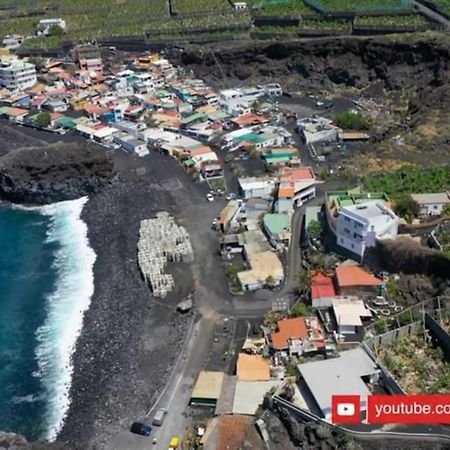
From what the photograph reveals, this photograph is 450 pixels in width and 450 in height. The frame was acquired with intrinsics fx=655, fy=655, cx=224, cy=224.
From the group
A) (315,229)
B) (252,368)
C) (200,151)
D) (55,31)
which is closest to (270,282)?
(315,229)

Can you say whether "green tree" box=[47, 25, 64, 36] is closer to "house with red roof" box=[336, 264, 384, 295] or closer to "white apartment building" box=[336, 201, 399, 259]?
"white apartment building" box=[336, 201, 399, 259]

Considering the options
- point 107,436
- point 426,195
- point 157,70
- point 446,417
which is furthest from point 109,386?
point 157,70

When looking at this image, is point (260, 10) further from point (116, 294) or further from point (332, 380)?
point (332, 380)

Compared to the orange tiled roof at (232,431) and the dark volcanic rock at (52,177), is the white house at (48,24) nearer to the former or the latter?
the dark volcanic rock at (52,177)

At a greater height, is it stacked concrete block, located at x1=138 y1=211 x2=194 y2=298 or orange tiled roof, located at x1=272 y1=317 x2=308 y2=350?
orange tiled roof, located at x1=272 y1=317 x2=308 y2=350

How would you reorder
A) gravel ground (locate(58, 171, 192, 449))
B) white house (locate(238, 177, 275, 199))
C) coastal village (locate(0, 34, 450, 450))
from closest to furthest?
1. coastal village (locate(0, 34, 450, 450))
2. gravel ground (locate(58, 171, 192, 449))
3. white house (locate(238, 177, 275, 199))

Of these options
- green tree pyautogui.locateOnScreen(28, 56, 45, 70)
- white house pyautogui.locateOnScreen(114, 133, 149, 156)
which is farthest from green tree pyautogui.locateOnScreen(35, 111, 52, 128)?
green tree pyautogui.locateOnScreen(28, 56, 45, 70)

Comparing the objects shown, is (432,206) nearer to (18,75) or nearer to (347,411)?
(347,411)

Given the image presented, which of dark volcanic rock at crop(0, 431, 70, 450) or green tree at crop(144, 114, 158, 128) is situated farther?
green tree at crop(144, 114, 158, 128)
